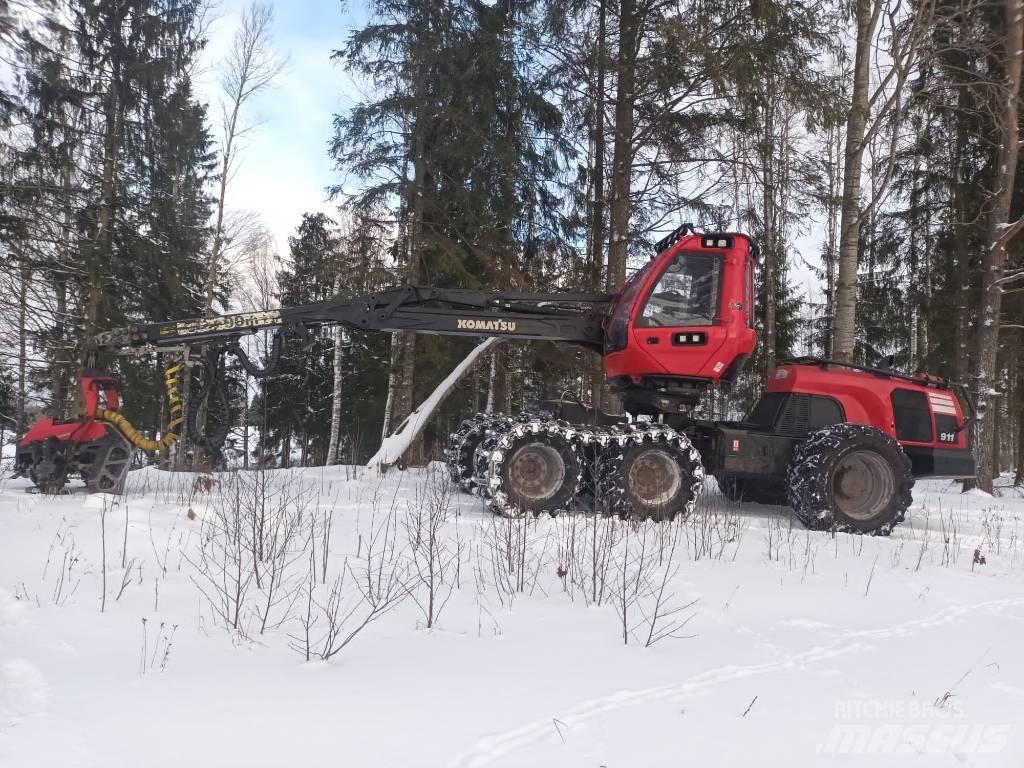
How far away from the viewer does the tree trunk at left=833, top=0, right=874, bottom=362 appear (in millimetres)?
10422

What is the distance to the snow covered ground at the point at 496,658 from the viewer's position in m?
2.35

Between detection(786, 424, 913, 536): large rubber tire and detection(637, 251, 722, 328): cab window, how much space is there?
1.77 meters

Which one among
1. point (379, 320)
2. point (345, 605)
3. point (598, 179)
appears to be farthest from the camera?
point (598, 179)

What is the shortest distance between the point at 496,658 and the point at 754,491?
6.73 meters

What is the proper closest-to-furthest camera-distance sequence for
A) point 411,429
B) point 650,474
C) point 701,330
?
point 650,474 → point 701,330 → point 411,429

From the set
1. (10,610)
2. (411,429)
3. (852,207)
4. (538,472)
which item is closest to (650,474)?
(538,472)

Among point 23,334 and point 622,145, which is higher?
point 622,145

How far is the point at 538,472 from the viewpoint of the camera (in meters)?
7.16

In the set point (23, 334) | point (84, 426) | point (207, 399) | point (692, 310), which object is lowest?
point (84, 426)

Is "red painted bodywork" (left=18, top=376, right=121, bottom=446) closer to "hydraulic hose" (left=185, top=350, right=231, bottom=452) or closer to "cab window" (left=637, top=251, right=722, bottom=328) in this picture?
"hydraulic hose" (left=185, top=350, right=231, bottom=452)

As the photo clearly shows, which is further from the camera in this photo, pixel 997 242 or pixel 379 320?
pixel 997 242
